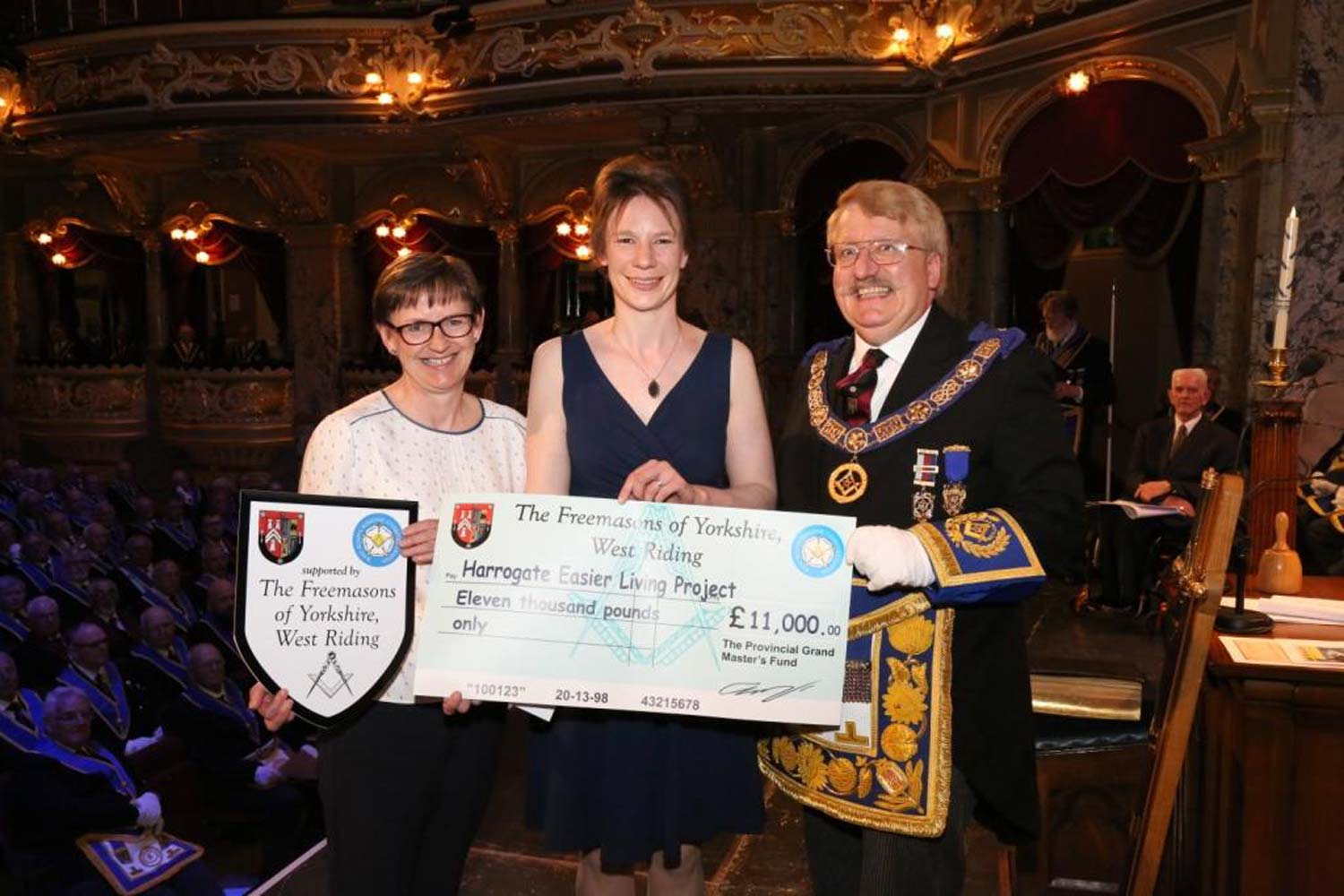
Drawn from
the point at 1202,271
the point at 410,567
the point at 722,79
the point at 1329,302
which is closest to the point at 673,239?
the point at 410,567

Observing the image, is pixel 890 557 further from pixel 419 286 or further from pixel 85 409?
pixel 85 409

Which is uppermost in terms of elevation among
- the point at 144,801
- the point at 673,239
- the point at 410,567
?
the point at 673,239

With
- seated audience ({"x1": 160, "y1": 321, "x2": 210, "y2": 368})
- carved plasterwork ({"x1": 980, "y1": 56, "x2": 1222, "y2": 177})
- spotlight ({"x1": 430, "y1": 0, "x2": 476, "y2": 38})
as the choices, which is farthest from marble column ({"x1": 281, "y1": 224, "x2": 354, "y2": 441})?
carved plasterwork ({"x1": 980, "y1": 56, "x2": 1222, "y2": 177})

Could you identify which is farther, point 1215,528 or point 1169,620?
point 1169,620

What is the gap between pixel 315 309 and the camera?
15.4 meters

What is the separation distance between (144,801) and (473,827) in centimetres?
341

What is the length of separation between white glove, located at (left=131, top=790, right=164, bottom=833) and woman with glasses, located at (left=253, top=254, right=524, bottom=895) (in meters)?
3.27

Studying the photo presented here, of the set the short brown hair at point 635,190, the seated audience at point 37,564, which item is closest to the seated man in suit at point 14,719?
the seated audience at point 37,564

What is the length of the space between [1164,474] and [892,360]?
5027 mm

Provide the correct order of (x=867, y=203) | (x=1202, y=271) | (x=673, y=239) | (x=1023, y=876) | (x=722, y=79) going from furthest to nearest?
(x=722, y=79), (x=1202, y=271), (x=1023, y=876), (x=673, y=239), (x=867, y=203)

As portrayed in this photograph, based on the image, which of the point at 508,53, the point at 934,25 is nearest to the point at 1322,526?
the point at 934,25

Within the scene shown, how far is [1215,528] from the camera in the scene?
1.84m

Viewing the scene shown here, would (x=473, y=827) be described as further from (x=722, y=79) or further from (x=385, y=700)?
(x=722, y=79)

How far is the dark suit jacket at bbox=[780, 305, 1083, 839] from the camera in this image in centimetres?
192
